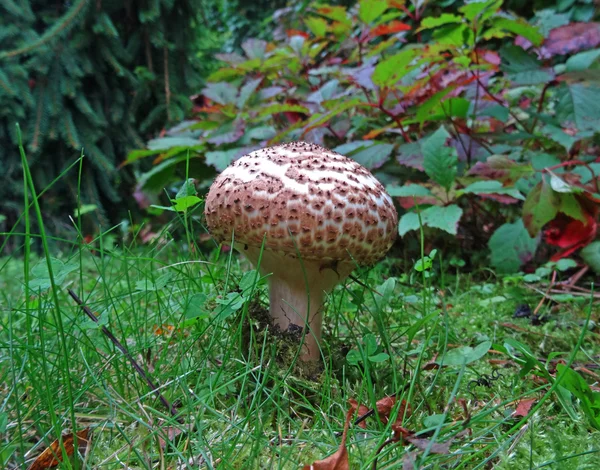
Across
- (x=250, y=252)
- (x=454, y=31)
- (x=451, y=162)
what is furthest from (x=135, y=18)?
(x=250, y=252)

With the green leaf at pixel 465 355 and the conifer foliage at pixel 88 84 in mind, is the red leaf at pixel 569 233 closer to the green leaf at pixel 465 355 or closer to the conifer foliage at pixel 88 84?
the green leaf at pixel 465 355

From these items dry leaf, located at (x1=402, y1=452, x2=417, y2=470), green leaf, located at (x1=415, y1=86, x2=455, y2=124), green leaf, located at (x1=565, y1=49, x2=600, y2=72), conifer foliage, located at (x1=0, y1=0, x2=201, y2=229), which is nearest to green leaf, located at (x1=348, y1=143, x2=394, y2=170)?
green leaf, located at (x1=415, y1=86, x2=455, y2=124)

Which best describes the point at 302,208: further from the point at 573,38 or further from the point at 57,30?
the point at 57,30

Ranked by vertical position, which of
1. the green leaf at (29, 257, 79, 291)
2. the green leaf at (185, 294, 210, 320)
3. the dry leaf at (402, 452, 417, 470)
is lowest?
the dry leaf at (402, 452, 417, 470)

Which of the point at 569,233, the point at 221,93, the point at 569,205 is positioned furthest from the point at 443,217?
the point at 221,93

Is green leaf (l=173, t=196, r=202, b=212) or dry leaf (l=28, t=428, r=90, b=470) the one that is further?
green leaf (l=173, t=196, r=202, b=212)

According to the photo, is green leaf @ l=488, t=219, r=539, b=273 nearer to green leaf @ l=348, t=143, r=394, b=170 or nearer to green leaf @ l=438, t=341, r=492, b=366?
green leaf @ l=348, t=143, r=394, b=170

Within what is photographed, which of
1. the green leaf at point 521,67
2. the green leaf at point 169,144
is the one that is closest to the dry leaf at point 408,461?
the green leaf at point 521,67
